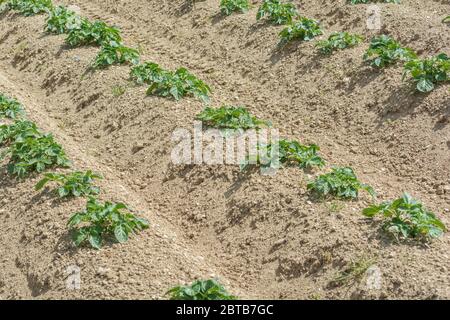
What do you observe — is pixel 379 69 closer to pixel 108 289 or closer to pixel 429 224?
pixel 429 224

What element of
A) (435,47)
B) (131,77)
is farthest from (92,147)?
(435,47)

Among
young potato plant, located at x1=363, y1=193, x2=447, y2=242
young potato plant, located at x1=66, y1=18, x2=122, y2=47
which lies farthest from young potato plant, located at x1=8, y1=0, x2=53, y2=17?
young potato plant, located at x1=363, y1=193, x2=447, y2=242

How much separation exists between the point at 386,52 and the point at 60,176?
3.86m

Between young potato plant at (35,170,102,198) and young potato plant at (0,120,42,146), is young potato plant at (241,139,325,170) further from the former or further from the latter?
young potato plant at (0,120,42,146)

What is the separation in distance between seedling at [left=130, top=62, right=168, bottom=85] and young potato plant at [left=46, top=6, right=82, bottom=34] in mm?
1869

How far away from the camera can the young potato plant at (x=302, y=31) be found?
9.86m

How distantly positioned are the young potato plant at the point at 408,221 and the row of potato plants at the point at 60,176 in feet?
6.65

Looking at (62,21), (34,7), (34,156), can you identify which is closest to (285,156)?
(34,156)

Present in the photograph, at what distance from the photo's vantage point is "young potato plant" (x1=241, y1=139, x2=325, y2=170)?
7.54 m

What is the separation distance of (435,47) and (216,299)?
490cm

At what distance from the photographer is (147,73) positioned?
933 cm

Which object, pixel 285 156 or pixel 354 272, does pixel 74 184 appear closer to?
pixel 285 156

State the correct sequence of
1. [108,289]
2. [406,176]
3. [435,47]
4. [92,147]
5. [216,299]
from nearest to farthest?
[216,299] → [108,289] → [406,176] → [92,147] → [435,47]

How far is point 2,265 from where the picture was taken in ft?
22.6
